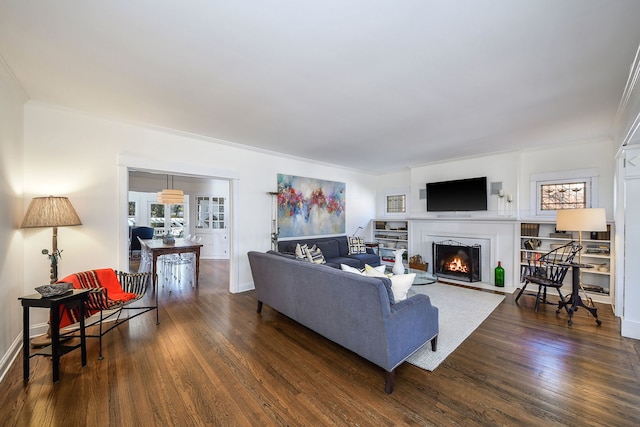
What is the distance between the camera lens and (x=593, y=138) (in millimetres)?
3994

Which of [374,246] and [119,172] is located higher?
[119,172]

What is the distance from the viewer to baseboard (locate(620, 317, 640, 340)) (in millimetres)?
2807

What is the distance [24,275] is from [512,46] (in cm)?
496

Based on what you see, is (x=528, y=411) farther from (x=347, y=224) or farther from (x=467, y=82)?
(x=347, y=224)

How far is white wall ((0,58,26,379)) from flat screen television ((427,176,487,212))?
628 cm

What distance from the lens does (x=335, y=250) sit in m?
5.68

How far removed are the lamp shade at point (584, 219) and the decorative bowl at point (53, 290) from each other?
5.72m

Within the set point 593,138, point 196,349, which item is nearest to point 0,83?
point 196,349

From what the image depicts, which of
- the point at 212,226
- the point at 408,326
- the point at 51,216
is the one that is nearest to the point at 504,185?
the point at 408,326

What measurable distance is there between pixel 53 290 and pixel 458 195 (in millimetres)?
6136

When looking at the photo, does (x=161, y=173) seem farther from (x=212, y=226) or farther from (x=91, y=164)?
(x=212, y=226)

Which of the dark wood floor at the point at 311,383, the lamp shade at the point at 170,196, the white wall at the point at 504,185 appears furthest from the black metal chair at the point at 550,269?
the lamp shade at the point at 170,196

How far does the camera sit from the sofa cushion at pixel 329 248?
17.8ft

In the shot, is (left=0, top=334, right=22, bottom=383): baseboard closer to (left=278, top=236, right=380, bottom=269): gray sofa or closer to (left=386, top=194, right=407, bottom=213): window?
(left=278, top=236, right=380, bottom=269): gray sofa
